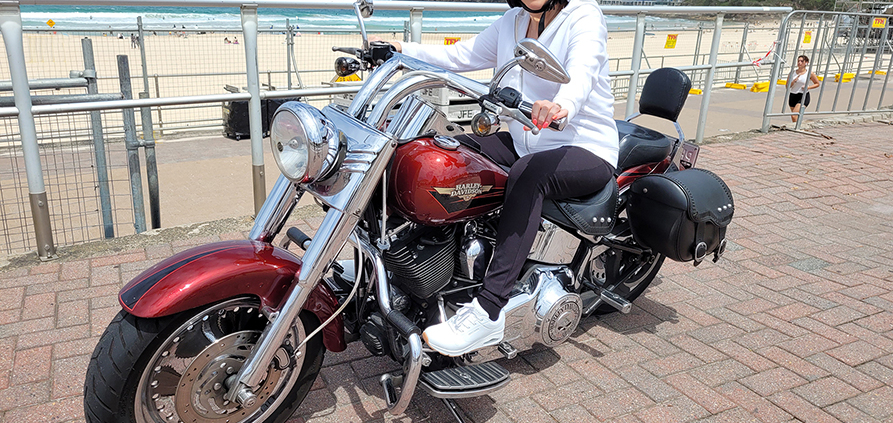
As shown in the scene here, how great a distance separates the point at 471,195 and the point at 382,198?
0.35 meters

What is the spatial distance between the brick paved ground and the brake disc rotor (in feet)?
1.32

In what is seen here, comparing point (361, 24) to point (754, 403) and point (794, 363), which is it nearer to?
point (754, 403)

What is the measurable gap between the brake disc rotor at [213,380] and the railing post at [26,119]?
7.45 feet

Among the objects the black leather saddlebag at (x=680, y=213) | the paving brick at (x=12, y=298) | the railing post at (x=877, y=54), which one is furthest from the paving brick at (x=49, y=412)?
the railing post at (x=877, y=54)

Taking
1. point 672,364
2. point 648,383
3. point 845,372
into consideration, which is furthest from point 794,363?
point 648,383

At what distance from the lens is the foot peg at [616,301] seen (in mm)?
3154

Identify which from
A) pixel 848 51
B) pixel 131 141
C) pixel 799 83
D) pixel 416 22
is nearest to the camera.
Result: pixel 131 141

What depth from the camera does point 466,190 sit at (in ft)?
8.05

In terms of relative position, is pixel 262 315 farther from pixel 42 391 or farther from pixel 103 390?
pixel 42 391

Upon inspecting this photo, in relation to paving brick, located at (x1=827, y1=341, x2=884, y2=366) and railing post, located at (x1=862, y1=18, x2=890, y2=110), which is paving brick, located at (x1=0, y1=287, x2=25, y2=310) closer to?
paving brick, located at (x1=827, y1=341, x2=884, y2=366)

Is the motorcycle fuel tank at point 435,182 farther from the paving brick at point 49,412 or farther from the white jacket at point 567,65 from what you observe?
the paving brick at point 49,412

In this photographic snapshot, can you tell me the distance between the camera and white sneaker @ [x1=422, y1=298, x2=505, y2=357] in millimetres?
2471

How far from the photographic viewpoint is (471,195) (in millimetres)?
2484

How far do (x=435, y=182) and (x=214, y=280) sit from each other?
793mm
